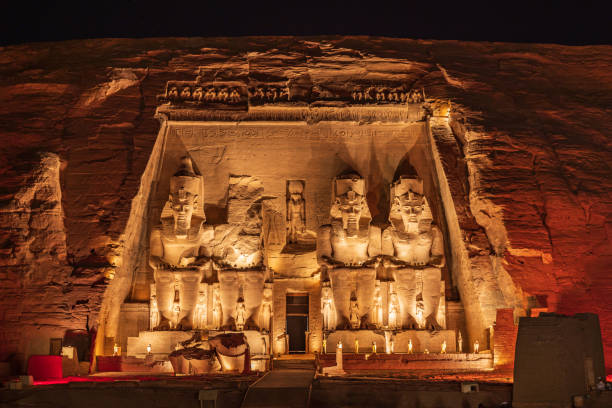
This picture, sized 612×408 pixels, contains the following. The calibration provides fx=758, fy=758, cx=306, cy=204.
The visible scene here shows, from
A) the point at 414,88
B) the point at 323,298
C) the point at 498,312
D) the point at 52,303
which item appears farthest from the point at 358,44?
the point at 52,303

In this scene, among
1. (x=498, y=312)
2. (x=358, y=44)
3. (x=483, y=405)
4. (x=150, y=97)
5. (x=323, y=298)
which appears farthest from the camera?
(x=358, y=44)

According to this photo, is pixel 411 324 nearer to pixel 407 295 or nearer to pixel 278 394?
pixel 407 295

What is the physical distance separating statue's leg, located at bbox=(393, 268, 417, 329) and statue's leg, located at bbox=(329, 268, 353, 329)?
4.84 feet

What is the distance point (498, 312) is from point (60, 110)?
1384cm

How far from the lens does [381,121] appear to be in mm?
23891

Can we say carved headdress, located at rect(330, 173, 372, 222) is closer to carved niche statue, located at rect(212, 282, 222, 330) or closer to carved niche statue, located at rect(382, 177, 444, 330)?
carved niche statue, located at rect(382, 177, 444, 330)

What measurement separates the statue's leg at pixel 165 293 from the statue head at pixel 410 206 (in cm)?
673

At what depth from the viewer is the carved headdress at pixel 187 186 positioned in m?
22.1

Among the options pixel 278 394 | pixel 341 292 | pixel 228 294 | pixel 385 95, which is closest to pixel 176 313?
pixel 228 294

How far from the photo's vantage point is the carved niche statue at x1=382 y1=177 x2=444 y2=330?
2167cm

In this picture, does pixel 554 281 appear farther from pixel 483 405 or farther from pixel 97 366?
pixel 97 366

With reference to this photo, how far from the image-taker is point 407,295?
2175 centimetres

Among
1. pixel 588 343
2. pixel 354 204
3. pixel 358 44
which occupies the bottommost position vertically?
pixel 588 343

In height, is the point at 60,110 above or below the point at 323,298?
above
